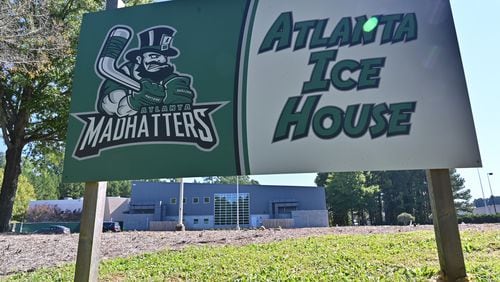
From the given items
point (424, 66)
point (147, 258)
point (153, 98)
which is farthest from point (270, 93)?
point (147, 258)

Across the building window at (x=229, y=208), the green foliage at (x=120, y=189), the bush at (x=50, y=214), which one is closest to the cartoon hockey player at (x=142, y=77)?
the building window at (x=229, y=208)

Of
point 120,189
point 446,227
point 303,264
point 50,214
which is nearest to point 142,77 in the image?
point 446,227

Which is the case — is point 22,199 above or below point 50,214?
above

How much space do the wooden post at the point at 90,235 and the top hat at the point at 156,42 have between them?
4.70 ft

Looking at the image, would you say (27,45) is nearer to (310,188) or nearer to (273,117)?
(273,117)

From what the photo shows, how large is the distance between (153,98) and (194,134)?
0.60 m

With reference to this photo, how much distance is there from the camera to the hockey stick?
3611mm

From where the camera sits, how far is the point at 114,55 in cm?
368

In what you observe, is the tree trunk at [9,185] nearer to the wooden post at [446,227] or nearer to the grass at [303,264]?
the grass at [303,264]

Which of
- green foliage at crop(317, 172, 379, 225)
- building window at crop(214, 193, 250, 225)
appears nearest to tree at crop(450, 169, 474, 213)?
green foliage at crop(317, 172, 379, 225)

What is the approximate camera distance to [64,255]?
7340 millimetres

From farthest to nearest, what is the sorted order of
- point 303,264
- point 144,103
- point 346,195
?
1. point 346,195
2. point 303,264
3. point 144,103

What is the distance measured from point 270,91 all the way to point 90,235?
2.23m

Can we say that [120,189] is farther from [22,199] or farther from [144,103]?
[144,103]
